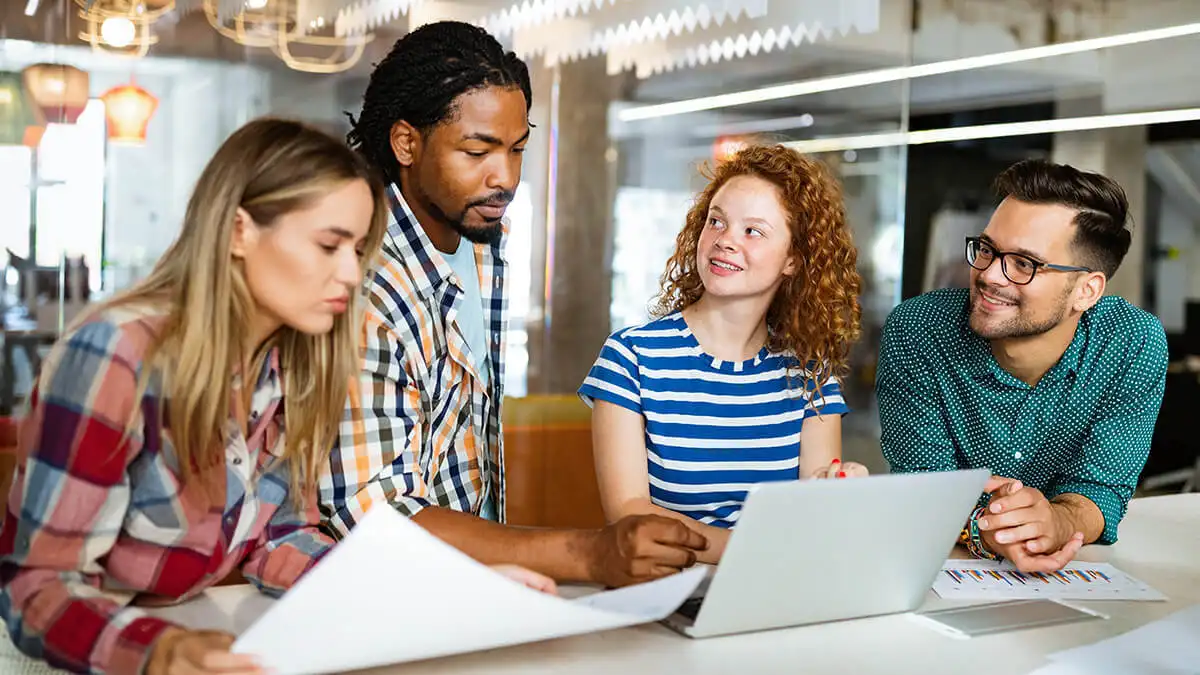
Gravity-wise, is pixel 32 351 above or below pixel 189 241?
below

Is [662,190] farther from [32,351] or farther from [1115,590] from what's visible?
[1115,590]

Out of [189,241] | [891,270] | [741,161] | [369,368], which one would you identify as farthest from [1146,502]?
[891,270]

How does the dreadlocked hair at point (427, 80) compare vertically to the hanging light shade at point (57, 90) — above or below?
below

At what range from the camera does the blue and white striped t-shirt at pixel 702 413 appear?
6.20ft

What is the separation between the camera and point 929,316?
2.19m

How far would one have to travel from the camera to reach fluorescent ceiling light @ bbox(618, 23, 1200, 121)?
233 inches

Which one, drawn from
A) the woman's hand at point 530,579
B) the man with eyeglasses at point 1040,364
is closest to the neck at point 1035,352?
the man with eyeglasses at point 1040,364

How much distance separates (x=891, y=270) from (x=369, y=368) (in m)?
5.10

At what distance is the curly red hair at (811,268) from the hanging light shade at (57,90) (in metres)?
2.91

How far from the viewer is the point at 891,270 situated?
626cm

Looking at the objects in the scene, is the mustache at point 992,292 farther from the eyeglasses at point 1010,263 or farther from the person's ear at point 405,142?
the person's ear at point 405,142

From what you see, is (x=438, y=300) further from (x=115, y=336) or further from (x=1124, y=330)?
(x=1124, y=330)

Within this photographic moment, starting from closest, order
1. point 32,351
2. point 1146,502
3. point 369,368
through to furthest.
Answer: point 369,368
point 1146,502
point 32,351

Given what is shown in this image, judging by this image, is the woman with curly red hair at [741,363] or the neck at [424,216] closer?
the neck at [424,216]
